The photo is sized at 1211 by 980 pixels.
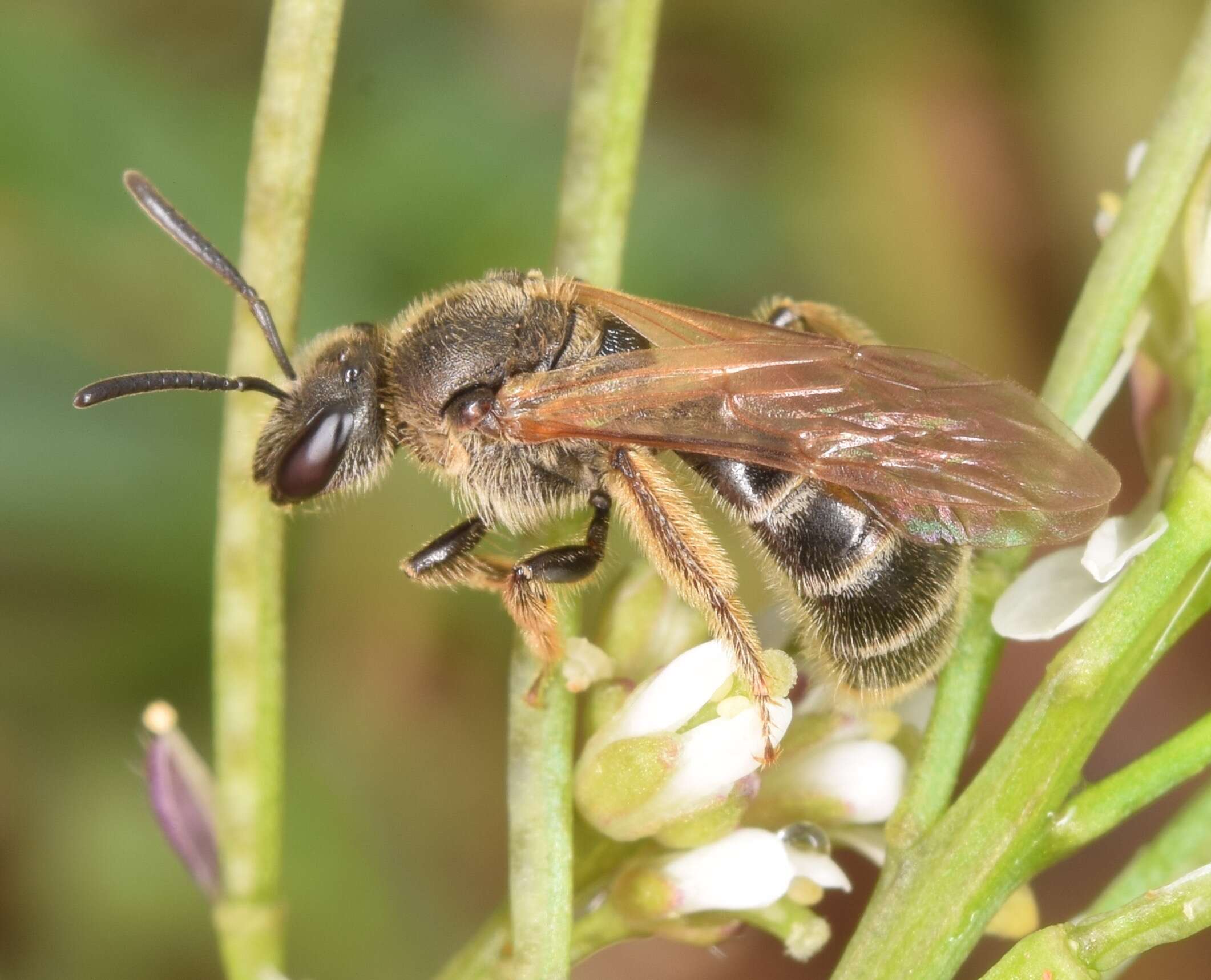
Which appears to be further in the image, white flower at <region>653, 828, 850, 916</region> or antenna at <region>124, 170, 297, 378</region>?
antenna at <region>124, 170, 297, 378</region>

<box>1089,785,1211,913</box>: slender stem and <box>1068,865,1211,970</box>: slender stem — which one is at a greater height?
<box>1089,785,1211,913</box>: slender stem

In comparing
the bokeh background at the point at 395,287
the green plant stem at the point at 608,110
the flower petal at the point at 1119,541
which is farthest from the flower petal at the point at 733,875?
the bokeh background at the point at 395,287

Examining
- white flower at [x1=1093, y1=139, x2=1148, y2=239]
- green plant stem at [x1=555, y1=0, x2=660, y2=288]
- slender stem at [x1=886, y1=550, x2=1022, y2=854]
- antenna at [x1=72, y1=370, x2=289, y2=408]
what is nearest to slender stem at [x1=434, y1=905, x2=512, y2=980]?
slender stem at [x1=886, y1=550, x2=1022, y2=854]

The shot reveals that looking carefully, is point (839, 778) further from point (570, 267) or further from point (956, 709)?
point (570, 267)

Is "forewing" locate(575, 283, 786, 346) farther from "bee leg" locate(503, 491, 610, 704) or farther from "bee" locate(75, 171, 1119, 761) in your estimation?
"bee leg" locate(503, 491, 610, 704)

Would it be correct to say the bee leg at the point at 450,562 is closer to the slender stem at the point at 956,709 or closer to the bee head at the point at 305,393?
the bee head at the point at 305,393

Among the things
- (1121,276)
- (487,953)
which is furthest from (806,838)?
(1121,276)
